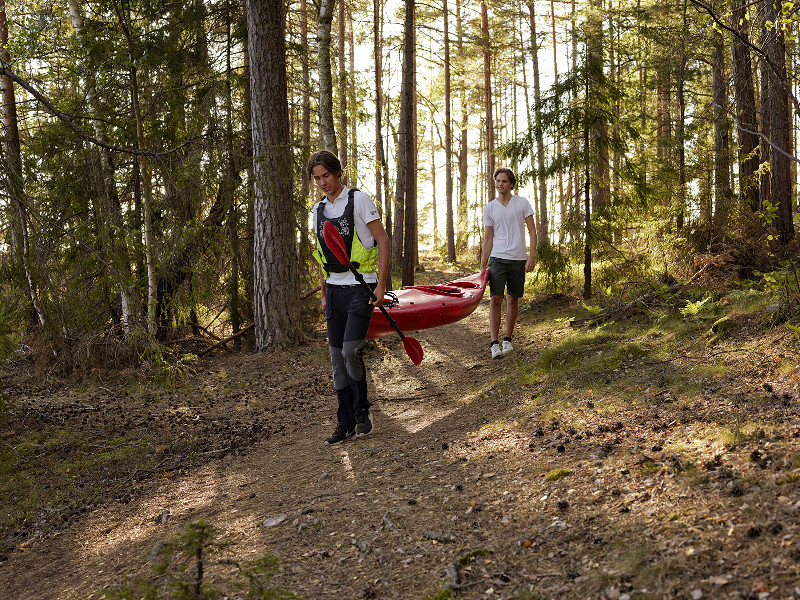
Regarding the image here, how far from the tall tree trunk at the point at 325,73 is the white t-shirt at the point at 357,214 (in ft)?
18.9

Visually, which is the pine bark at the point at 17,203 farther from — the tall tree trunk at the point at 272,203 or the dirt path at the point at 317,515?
the tall tree trunk at the point at 272,203

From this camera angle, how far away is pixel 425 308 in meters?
7.97

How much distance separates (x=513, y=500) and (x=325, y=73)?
914 centimetres

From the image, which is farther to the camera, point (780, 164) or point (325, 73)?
point (325, 73)

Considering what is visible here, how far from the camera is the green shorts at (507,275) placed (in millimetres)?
7645

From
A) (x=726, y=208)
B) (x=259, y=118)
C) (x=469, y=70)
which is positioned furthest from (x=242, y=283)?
(x=469, y=70)

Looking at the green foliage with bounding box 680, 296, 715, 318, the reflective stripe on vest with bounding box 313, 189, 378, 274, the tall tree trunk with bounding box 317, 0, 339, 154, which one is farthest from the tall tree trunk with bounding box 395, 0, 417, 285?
the reflective stripe on vest with bounding box 313, 189, 378, 274

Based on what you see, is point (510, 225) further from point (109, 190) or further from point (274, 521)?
point (109, 190)

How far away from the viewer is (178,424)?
6.75 meters

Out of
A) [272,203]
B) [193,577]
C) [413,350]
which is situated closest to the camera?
[193,577]

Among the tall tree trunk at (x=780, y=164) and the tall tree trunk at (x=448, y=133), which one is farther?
the tall tree trunk at (x=448, y=133)

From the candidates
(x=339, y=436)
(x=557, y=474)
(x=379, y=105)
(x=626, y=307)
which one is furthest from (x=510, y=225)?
(x=379, y=105)

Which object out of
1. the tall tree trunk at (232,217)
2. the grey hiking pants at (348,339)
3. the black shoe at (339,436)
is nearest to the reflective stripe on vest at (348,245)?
the grey hiking pants at (348,339)

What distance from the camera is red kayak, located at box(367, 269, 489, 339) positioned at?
24.7 ft
